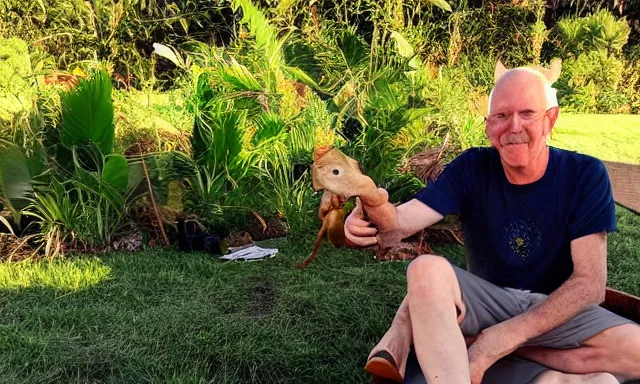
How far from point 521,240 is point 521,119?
0.41 meters

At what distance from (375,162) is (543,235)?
2804mm

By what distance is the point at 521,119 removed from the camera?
2.00 meters

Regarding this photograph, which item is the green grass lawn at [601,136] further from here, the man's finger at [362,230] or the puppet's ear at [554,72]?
the man's finger at [362,230]

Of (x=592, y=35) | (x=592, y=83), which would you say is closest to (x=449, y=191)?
(x=592, y=83)

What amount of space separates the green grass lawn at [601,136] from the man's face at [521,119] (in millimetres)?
5032

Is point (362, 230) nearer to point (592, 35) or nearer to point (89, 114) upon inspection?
point (89, 114)

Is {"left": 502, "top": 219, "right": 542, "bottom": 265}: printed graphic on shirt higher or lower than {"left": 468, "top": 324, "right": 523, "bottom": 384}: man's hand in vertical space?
higher

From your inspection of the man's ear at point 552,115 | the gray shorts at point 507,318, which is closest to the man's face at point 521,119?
the man's ear at point 552,115

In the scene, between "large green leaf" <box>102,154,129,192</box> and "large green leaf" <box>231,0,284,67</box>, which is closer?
"large green leaf" <box>102,154,129,192</box>

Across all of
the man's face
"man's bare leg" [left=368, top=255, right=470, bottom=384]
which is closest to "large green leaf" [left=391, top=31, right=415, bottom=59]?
the man's face

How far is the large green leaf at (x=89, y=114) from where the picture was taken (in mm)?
4184

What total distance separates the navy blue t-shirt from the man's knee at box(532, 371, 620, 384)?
297 mm

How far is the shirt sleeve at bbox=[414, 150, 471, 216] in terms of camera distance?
7.16 ft

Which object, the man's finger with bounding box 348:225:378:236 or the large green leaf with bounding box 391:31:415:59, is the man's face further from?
the large green leaf with bounding box 391:31:415:59
